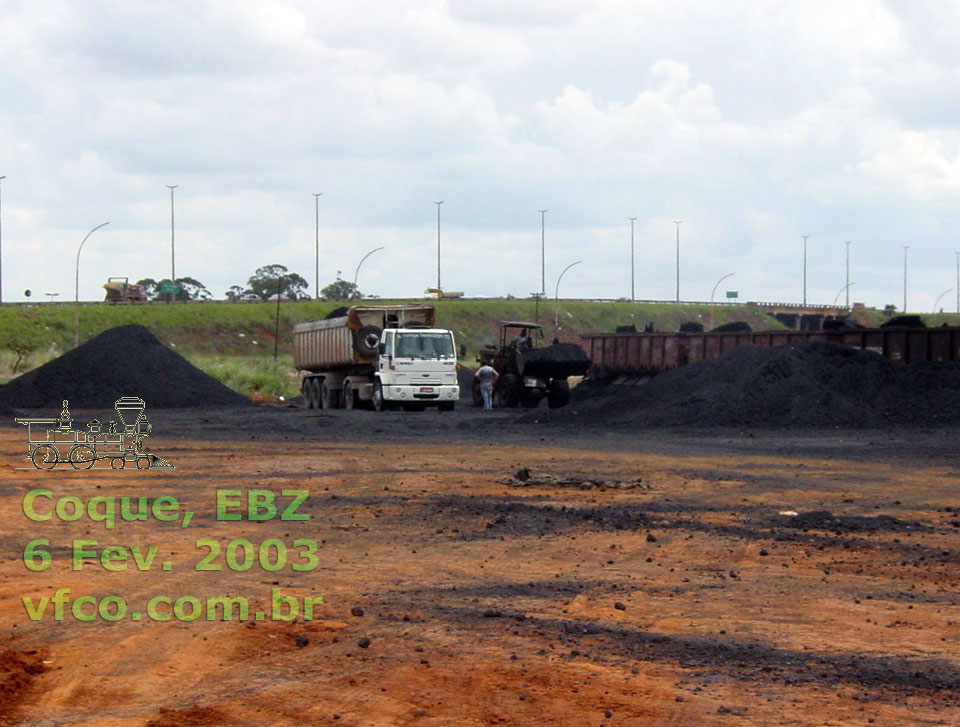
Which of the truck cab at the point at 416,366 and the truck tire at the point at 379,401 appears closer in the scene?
the truck cab at the point at 416,366

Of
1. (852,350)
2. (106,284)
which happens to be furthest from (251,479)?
(106,284)

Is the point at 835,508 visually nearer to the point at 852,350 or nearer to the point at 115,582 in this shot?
the point at 115,582

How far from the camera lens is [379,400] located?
125 ft

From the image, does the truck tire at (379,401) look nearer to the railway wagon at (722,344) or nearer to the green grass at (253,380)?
the railway wagon at (722,344)

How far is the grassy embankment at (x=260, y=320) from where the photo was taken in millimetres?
98875

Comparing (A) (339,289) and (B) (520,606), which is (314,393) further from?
(A) (339,289)

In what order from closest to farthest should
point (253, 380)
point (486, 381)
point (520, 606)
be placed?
point (520, 606) → point (486, 381) → point (253, 380)

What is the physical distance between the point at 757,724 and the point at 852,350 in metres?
30.6

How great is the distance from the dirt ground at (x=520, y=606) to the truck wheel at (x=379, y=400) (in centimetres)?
1751

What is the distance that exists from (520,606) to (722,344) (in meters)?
32.9

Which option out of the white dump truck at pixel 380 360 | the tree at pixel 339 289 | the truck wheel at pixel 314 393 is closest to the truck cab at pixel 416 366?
the white dump truck at pixel 380 360

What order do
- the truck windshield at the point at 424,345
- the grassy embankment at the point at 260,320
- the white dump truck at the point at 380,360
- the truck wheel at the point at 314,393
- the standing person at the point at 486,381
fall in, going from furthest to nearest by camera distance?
the grassy embankment at the point at 260,320
the truck wheel at the point at 314,393
the standing person at the point at 486,381
the white dump truck at the point at 380,360
the truck windshield at the point at 424,345

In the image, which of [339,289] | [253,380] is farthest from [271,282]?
[253,380]

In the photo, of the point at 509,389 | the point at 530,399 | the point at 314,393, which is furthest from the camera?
the point at 314,393
